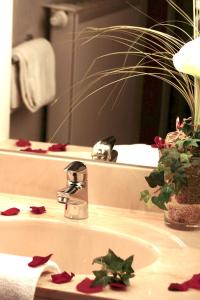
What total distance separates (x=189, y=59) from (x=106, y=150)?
0.34 meters

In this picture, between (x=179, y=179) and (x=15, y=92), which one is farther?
(x=15, y=92)

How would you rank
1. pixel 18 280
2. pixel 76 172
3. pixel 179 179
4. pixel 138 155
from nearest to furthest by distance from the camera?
pixel 18 280, pixel 179 179, pixel 76 172, pixel 138 155

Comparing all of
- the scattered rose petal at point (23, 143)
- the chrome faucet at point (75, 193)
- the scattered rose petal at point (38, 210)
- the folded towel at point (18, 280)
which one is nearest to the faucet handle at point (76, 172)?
the chrome faucet at point (75, 193)

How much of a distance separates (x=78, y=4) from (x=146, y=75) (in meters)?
0.23

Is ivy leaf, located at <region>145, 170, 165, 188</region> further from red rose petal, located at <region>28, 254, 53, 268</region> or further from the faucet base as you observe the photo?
red rose petal, located at <region>28, 254, 53, 268</region>

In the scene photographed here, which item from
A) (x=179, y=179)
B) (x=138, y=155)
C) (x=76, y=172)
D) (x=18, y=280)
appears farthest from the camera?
(x=138, y=155)

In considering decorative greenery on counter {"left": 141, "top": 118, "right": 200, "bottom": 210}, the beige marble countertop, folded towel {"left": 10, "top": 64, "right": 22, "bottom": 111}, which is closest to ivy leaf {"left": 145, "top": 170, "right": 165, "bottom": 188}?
decorative greenery on counter {"left": 141, "top": 118, "right": 200, "bottom": 210}

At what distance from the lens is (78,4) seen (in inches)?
69.1

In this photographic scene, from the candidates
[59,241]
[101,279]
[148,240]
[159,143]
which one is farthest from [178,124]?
[101,279]

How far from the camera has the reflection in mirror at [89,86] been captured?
1730 mm

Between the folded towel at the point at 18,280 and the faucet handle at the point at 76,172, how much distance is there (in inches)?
13.4

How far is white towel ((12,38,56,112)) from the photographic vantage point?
5.95 ft

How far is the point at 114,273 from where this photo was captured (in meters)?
1.34

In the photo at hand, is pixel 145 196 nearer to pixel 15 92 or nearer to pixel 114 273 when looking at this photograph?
pixel 114 273
